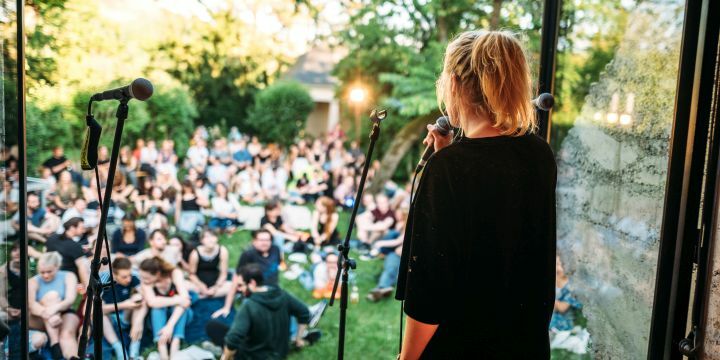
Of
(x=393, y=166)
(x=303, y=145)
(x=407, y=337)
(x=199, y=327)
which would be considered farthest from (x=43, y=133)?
(x=303, y=145)

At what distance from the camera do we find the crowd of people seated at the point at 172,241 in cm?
316

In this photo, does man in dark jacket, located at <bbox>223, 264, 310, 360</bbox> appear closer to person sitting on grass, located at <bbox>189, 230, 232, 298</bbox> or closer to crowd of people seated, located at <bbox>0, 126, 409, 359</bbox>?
crowd of people seated, located at <bbox>0, 126, 409, 359</bbox>

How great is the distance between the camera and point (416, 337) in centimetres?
106

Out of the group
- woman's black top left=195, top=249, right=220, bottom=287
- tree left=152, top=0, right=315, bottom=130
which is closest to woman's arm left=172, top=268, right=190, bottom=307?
woman's black top left=195, top=249, right=220, bottom=287

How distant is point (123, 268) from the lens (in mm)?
3551

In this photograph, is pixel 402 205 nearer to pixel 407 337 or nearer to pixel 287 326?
pixel 287 326

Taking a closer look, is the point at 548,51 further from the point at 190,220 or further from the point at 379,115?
the point at 190,220

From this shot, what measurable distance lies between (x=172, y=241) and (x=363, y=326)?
1.69 m

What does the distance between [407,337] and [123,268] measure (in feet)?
9.77

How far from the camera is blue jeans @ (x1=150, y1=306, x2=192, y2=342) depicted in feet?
12.3

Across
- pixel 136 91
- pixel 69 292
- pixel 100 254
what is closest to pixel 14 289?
pixel 100 254

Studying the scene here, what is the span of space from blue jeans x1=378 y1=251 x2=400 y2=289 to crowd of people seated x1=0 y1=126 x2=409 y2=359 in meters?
0.01

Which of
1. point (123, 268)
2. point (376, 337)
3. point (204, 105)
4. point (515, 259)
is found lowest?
point (376, 337)

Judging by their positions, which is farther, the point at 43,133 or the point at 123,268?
the point at 123,268
